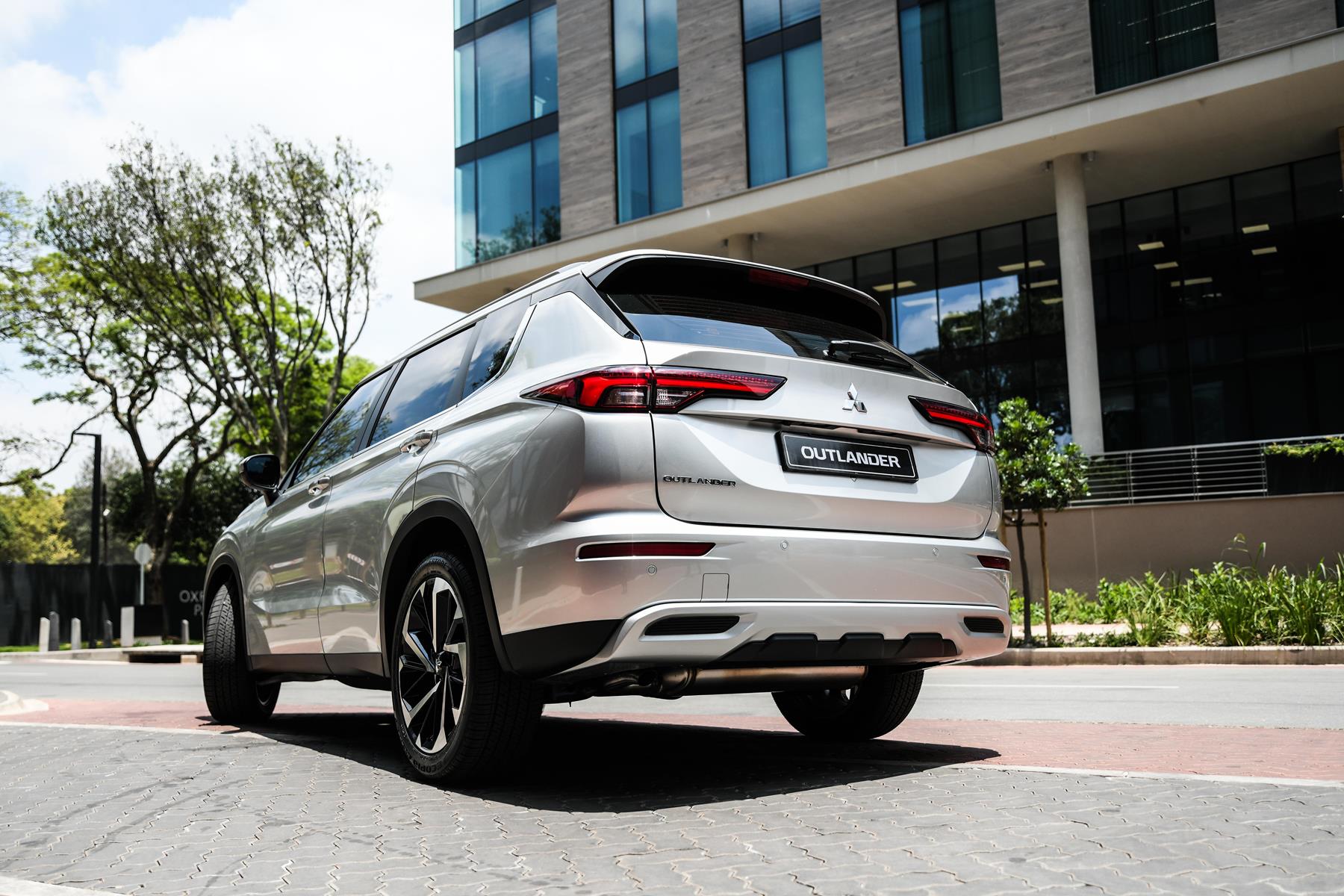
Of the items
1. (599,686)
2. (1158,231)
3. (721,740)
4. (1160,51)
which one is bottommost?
(721,740)

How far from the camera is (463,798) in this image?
4.24 m

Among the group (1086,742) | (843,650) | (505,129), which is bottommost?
(1086,742)

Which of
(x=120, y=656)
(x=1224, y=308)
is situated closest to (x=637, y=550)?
(x=1224, y=308)

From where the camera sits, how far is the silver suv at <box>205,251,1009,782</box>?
12.6ft

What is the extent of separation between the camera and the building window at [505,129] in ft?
105

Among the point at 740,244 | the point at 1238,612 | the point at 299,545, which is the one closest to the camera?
the point at 299,545

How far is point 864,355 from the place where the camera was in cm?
461

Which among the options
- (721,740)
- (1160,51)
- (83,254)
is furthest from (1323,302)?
(83,254)

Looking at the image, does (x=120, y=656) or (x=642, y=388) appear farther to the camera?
(x=120, y=656)

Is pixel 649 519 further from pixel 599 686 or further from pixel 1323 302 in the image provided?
pixel 1323 302

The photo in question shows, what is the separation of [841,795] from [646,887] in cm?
139

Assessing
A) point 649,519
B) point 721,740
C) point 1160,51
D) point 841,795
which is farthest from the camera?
point 1160,51

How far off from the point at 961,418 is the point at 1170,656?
10.7 m

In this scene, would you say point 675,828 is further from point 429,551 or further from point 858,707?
point 858,707
